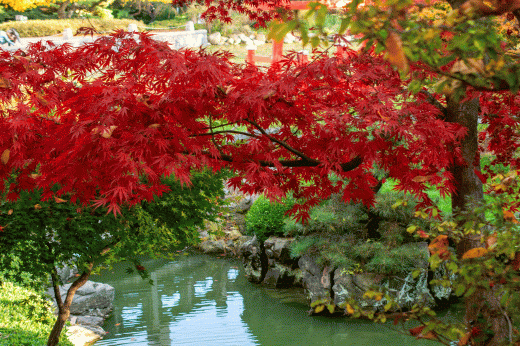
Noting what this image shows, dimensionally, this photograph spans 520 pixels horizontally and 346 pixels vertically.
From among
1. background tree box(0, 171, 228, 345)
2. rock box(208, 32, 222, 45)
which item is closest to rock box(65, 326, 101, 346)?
background tree box(0, 171, 228, 345)

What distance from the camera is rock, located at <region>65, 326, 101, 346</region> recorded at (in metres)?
6.48

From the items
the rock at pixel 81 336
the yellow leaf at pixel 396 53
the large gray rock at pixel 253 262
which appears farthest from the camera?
the large gray rock at pixel 253 262

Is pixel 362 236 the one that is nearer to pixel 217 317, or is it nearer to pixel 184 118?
pixel 217 317

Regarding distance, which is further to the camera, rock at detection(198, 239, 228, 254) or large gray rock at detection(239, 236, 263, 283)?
rock at detection(198, 239, 228, 254)

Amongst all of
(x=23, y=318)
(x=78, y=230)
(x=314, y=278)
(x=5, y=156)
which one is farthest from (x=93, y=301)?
(x=5, y=156)

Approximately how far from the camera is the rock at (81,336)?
255 inches

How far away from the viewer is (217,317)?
7508 millimetres

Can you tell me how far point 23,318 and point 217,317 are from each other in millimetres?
3004

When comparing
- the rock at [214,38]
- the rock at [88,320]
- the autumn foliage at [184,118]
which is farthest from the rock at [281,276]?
the rock at [214,38]

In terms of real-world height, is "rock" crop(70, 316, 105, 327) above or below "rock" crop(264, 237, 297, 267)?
below

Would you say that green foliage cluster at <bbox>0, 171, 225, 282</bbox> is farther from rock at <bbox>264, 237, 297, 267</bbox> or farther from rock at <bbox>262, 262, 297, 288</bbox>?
rock at <bbox>262, 262, 297, 288</bbox>

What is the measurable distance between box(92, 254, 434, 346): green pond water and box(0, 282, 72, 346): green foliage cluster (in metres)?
1.13

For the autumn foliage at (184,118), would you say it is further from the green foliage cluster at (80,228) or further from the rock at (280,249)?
the rock at (280,249)

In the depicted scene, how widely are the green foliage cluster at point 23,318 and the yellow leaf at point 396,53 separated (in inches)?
181
